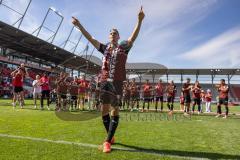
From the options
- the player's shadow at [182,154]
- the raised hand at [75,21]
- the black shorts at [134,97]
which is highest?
the raised hand at [75,21]

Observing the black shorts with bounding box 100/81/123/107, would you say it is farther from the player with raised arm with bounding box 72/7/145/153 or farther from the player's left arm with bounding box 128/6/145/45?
the player's left arm with bounding box 128/6/145/45

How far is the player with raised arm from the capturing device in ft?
19.9

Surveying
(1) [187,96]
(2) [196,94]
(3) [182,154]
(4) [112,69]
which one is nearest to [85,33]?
(4) [112,69]

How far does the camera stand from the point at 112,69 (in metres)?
6.08

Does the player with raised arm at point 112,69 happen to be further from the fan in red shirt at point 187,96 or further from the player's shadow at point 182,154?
the fan in red shirt at point 187,96

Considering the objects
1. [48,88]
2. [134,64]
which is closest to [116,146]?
[48,88]

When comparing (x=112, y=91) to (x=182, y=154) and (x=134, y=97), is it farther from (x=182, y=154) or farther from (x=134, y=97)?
(x=134, y=97)

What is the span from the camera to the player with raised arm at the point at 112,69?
606 cm

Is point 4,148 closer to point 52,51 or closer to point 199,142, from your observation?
point 199,142

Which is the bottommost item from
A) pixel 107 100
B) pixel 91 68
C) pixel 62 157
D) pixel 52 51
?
pixel 62 157

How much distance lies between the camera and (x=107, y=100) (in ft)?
20.7

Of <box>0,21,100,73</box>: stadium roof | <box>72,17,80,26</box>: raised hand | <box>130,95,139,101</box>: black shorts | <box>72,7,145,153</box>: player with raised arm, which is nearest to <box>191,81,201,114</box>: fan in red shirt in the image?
<box>130,95,139,101</box>: black shorts

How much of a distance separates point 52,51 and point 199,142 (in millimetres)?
37570

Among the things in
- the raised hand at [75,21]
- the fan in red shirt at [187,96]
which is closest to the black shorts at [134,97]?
the fan in red shirt at [187,96]
